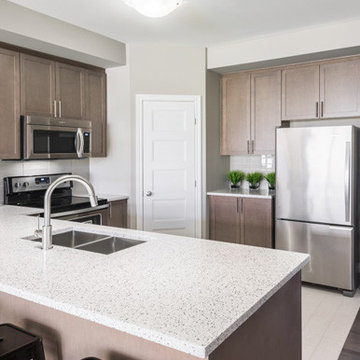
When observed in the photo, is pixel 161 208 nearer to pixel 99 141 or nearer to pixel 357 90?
pixel 99 141

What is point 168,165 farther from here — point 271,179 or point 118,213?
point 271,179

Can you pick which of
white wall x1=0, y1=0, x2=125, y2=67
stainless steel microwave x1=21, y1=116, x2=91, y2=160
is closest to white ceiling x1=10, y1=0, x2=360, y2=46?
white wall x1=0, y1=0, x2=125, y2=67

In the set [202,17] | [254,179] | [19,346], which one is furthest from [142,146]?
[19,346]

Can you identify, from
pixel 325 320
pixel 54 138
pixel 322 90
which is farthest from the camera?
pixel 322 90

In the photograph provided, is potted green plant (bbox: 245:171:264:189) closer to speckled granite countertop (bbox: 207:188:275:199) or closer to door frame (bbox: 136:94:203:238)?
speckled granite countertop (bbox: 207:188:275:199)

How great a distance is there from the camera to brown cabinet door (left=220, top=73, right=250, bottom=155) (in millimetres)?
4371

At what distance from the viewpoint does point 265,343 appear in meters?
1.44

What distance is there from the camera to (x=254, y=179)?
4.45m

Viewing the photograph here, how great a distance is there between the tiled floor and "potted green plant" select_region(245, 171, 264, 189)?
50.7 inches

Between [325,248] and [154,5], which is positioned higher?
[154,5]

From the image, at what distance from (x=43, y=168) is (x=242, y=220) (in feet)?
7.22

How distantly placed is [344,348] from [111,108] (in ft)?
10.6

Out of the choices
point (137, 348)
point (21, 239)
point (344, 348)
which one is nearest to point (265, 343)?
point (137, 348)

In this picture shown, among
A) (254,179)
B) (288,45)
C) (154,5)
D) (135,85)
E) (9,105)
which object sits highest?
(288,45)
